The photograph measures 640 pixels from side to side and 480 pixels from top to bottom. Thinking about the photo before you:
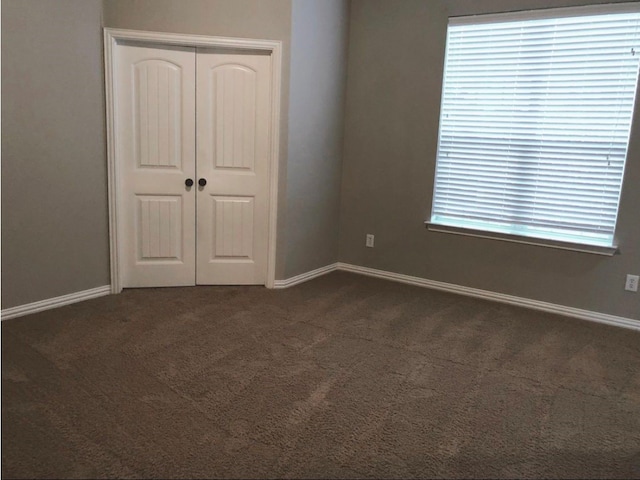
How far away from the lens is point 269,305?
395 cm

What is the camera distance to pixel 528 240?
4.09 m

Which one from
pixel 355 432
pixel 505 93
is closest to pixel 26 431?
pixel 355 432

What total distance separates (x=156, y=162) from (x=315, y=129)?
4.39 ft

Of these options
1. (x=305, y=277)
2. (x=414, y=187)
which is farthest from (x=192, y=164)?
(x=414, y=187)

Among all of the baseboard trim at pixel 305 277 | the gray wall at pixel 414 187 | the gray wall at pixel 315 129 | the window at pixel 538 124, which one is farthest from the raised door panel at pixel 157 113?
the window at pixel 538 124

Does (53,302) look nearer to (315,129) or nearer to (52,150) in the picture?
(52,150)

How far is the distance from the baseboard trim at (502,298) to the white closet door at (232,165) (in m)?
1.10

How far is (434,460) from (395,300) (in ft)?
6.87

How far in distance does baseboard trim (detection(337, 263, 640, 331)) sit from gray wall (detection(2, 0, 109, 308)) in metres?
A: 2.34

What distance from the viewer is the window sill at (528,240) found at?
3.83 m

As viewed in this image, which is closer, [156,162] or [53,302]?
[53,302]

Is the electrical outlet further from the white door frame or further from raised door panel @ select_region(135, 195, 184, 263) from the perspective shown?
raised door panel @ select_region(135, 195, 184, 263)

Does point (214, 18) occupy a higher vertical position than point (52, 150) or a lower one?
higher

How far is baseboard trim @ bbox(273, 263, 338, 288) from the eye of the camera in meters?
4.40
